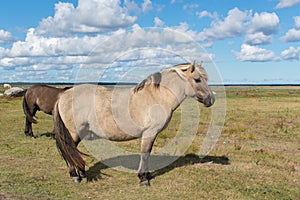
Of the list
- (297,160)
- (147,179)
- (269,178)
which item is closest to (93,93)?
(147,179)

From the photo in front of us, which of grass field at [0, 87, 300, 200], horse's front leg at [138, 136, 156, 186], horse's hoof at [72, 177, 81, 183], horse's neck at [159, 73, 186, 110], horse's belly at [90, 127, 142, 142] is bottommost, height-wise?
grass field at [0, 87, 300, 200]

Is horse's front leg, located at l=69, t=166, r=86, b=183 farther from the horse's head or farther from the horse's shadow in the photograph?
the horse's head

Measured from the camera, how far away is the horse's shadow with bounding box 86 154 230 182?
7836 millimetres

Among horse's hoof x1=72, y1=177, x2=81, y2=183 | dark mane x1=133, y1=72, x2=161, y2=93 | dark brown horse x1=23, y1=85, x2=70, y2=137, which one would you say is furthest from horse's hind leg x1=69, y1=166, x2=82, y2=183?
dark brown horse x1=23, y1=85, x2=70, y2=137

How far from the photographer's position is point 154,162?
878cm

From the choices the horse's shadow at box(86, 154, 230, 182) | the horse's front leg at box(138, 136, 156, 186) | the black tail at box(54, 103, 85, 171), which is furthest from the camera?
the horse's shadow at box(86, 154, 230, 182)

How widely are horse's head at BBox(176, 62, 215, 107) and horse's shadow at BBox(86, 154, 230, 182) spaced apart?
2.30 metres

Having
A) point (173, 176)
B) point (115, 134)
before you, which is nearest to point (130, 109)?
point (115, 134)

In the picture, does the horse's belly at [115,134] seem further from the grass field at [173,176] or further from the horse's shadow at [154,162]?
the horse's shadow at [154,162]

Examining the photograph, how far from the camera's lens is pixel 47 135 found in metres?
13.3

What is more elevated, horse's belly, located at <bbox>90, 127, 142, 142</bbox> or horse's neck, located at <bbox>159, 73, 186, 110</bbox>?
horse's neck, located at <bbox>159, 73, 186, 110</bbox>

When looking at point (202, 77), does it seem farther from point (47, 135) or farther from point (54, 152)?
point (47, 135)

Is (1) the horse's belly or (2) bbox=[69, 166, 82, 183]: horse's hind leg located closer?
(1) the horse's belly

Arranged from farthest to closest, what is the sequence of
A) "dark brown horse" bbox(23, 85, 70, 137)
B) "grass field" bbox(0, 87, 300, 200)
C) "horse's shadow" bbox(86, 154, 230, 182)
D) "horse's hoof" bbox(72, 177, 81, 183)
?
"dark brown horse" bbox(23, 85, 70, 137)
"horse's shadow" bbox(86, 154, 230, 182)
"horse's hoof" bbox(72, 177, 81, 183)
"grass field" bbox(0, 87, 300, 200)
